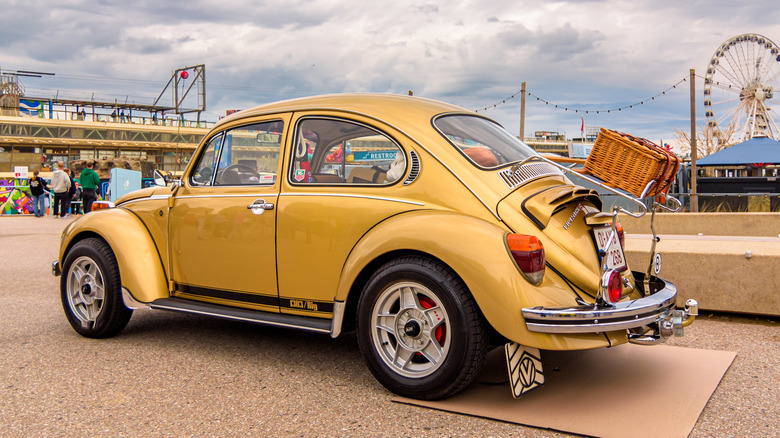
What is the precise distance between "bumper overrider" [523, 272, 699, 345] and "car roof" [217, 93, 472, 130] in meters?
1.53

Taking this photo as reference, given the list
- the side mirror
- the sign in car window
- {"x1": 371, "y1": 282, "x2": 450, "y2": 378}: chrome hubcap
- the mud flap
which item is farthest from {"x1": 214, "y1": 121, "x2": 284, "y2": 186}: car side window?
the mud flap

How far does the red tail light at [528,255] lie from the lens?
3.21 m

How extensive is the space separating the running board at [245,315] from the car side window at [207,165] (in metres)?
0.91

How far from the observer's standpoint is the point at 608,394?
3.59 metres

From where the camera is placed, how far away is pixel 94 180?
61.9 ft

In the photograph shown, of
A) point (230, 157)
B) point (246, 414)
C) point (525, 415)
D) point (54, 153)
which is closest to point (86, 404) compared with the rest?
point (246, 414)

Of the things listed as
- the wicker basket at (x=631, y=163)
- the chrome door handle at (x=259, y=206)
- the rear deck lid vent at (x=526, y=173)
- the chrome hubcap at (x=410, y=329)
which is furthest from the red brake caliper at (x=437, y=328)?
the wicker basket at (x=631, y=163)

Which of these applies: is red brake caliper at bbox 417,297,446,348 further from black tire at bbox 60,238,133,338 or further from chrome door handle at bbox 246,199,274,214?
black tire at bbox 60,238,133,338

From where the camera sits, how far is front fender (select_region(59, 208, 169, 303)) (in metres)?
4.71

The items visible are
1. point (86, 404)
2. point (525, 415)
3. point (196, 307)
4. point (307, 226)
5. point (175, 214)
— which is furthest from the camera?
point (175, 214)

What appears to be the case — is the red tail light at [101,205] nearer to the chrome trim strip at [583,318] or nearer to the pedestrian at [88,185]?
the chrome trim strip at [583,318]

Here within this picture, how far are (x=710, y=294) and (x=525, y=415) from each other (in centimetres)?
307

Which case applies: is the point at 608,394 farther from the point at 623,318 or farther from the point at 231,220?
the point at 231,220

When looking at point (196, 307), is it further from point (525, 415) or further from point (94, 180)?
point (94, 180)
